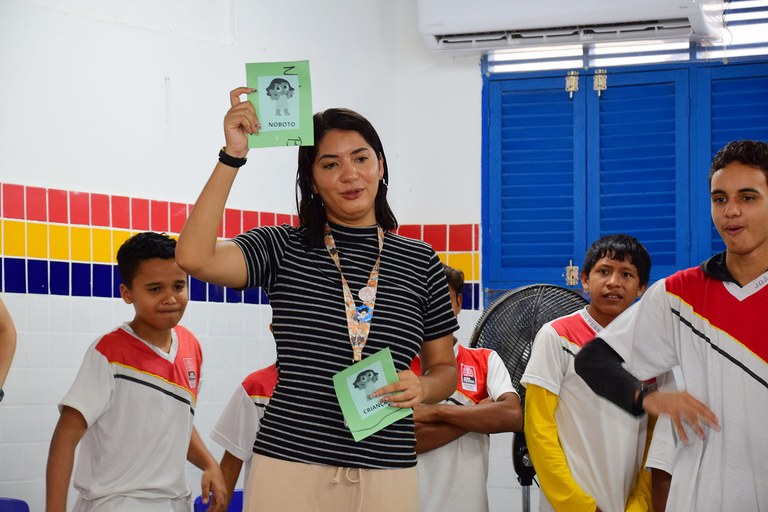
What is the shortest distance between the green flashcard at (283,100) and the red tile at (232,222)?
3366 mm

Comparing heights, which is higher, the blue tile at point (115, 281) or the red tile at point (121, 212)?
the red tile at point (121, 212)

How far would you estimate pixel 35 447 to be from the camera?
4480mm

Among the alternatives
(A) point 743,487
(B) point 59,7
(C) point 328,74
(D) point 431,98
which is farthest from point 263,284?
(D) point 431,98

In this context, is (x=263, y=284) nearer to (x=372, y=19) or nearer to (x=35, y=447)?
(x=35, y=447)

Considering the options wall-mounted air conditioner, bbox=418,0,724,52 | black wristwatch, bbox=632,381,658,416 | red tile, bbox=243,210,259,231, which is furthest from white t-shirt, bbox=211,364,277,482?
wall-mounted air conditioner, bbox=418,0,724,52

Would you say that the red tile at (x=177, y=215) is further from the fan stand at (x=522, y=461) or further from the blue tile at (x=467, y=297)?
the fan stand at (x=522, y=461)

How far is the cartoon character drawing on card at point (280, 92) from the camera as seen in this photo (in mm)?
2250

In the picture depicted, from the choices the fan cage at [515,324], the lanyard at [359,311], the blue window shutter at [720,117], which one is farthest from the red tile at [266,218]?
the lanyard at [359,311]

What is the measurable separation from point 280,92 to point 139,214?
3.01 metres

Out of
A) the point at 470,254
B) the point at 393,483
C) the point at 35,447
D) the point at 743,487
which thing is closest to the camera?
the point at 393,483

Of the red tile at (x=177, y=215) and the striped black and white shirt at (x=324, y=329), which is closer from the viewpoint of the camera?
the striped black and white shirt at (x=324, y=329)

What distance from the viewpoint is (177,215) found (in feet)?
17.3

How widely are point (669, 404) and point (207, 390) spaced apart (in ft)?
11.2

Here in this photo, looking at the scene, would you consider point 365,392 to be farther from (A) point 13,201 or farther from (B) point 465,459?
(A) point 13,201
